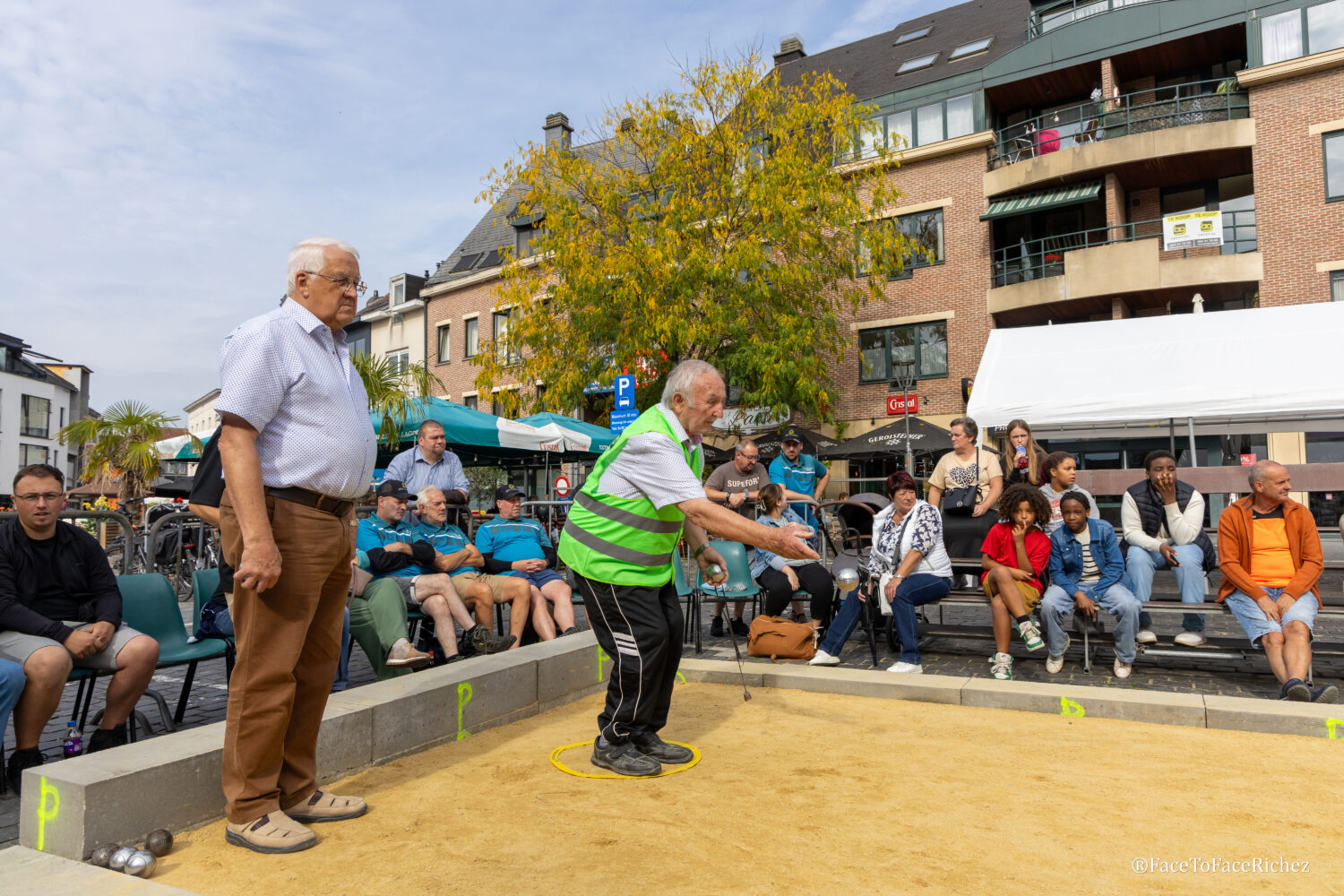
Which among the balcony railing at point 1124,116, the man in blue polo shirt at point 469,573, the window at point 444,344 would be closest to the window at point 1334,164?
the balcony railing at point 1124,116

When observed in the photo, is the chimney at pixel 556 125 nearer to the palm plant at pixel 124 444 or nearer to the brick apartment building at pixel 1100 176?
the brick apartment building at pixel 1100 176

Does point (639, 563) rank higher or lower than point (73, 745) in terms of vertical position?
higher

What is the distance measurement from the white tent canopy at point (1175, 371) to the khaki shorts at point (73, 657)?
846 centimetres

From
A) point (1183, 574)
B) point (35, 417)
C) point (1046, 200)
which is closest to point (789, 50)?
point (1046, 200)

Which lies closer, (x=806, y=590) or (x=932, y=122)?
(x=806, y=590)

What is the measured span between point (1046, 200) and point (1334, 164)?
5631 mm

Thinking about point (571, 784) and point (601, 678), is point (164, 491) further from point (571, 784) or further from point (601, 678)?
point (571, 784)

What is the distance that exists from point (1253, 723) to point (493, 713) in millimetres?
4146

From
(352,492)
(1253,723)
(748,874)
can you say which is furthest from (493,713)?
(1253,723)

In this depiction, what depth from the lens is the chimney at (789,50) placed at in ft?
98.4

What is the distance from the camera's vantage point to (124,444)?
1684 centimetres

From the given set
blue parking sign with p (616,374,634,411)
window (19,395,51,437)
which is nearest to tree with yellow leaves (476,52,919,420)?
blue parking sign with p (616,374,634,411)

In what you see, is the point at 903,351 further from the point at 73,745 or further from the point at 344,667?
the point at 73,745

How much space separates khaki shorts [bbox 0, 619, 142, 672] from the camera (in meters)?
4.24
